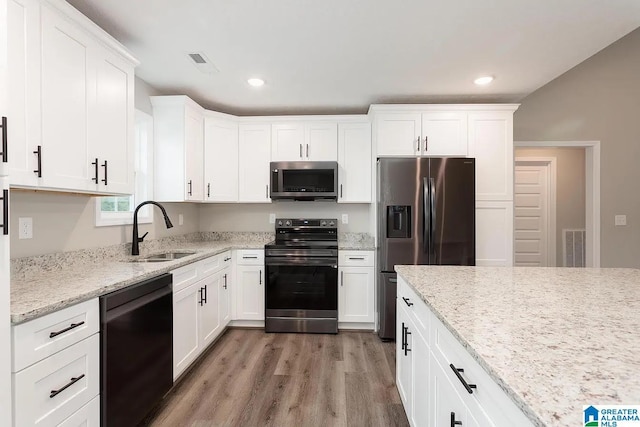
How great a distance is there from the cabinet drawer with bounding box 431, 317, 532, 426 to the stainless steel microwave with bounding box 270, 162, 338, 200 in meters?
2.34

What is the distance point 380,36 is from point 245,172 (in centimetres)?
209

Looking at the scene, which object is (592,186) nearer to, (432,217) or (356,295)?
(432,217)

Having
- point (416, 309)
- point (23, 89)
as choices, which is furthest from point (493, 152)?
point (23, 89)

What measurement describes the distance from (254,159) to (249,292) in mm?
1491

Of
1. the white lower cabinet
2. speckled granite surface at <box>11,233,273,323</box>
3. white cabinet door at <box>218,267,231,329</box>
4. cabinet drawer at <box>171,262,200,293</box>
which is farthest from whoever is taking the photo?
white cabinet door at <box>218,267,231,329</box>

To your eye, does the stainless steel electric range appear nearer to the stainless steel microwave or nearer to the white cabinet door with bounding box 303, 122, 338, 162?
the stainless steel microwave

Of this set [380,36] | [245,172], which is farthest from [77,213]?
[380,36]

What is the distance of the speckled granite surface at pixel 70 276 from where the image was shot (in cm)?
125

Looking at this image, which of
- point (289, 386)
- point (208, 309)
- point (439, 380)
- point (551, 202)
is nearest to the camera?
point (439, 380)

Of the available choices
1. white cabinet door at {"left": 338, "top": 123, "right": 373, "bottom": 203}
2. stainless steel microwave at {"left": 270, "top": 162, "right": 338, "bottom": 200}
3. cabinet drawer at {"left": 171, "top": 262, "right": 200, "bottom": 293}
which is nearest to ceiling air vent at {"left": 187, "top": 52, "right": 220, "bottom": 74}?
stainless steel microwave at {"left": 270, "top": 162, "right": 338, "bottom": 200}

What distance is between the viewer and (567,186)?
5.00m

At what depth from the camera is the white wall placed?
3846 millimetres

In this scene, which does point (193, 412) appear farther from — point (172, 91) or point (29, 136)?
point (172, 91)

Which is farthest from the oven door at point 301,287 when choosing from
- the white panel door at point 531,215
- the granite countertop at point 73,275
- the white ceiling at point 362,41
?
the white panel door at point 531,215
